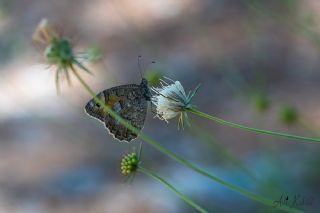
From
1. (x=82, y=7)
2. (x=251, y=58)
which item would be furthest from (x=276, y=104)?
(x=82, y=7)

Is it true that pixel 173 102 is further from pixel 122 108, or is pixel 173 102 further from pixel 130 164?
pixel 122 108

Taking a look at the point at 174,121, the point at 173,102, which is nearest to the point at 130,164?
the point at 173,102

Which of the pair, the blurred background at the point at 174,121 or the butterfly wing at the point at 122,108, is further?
the blurred background at the point at 174,121

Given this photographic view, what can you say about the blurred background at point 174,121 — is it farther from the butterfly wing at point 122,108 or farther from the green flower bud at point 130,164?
the green flower bud at point 130,164

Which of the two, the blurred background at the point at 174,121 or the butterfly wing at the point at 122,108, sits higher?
the blurred background at the point at 174,121

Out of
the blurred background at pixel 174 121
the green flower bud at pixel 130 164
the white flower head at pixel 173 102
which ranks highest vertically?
the blurred background at pixel 174 121

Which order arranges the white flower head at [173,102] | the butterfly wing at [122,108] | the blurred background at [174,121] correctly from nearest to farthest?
the white flower head at [173,102] → the butterfly wing at [122,108] → the blurred background at [174,121]

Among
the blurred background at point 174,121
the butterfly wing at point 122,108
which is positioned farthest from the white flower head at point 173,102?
the blurred background at point 174,121
